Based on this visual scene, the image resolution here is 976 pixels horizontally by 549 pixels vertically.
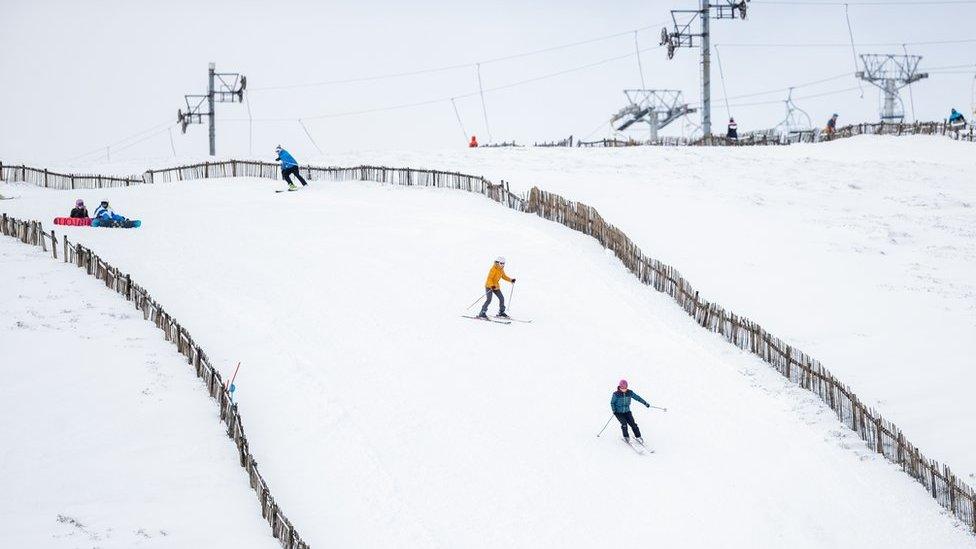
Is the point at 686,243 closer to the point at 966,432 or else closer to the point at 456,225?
the point at 456,225

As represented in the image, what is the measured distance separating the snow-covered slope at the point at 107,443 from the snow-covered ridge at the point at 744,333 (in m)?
9.90

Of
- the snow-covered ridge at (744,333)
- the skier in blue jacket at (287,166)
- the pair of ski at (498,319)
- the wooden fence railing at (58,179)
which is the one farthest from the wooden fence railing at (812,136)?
the pair of ski at (498,319)

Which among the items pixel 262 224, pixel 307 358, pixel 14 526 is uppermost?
pixel 262 224

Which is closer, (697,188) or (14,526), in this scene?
(14,526)

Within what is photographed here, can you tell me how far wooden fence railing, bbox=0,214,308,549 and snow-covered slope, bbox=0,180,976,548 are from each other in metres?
0.60

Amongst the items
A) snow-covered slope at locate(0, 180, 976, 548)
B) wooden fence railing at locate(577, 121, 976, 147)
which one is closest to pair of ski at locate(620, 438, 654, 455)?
snow-covered slope at locate(0, 180, 976, 548)

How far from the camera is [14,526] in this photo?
12.9m


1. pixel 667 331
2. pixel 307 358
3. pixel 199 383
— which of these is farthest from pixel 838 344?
pixel 199 383

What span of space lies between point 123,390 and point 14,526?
4.18 m

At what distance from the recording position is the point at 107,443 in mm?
15195

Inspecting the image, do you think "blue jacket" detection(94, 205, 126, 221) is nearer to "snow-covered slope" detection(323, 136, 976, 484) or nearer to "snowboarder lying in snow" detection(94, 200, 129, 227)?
"snowboarder lying in snow" detection(94, 200, 129, 227)

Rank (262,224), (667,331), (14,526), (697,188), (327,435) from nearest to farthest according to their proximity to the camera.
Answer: (14,526) < (327,435) < (667,331) < (262,224) < (697,188)

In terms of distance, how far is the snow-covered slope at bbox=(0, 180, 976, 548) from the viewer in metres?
14.2

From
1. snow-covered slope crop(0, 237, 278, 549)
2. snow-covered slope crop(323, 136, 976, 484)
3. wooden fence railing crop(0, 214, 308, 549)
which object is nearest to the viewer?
wooden fence railing crop(0, 214, 308, 549)
